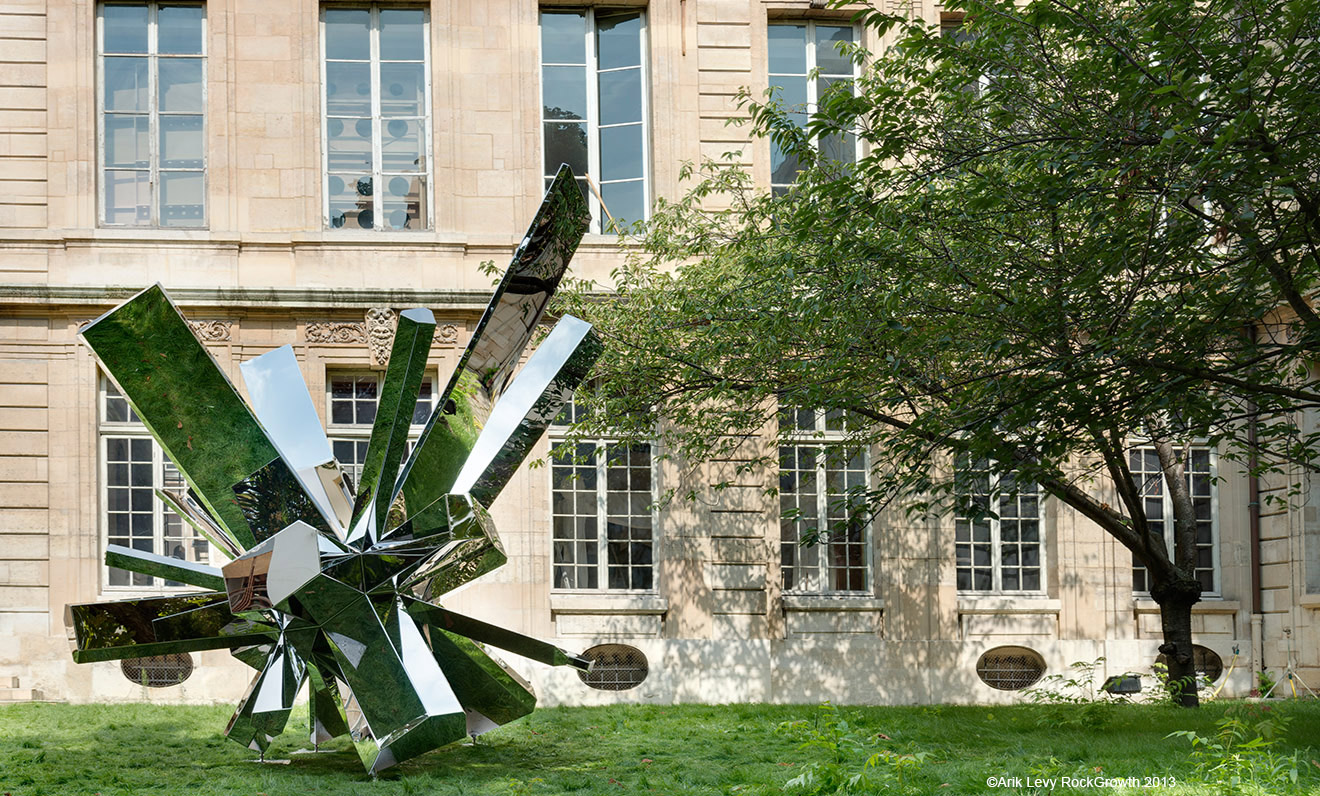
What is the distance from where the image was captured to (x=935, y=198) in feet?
28.3

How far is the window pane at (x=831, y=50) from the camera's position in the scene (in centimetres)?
1664

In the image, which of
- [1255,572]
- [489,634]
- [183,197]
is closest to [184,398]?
[489,634]

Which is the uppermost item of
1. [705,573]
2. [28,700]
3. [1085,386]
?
[1085,386]

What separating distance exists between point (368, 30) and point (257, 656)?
378 inches

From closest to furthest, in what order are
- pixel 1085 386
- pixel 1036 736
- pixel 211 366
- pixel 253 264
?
pixel 211 366 < pixel 1085 386 < pixel 1036 736 < pixel 253 264

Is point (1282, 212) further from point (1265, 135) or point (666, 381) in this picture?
point (666, 381)

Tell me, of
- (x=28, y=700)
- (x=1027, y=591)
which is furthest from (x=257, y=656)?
(x=1027, y=591)

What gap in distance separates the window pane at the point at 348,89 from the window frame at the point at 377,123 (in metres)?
0.05

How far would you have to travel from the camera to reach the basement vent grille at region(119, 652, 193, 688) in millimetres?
14469

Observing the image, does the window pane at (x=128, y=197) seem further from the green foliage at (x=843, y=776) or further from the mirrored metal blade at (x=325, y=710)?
the green foliage at (x=843, y=776)

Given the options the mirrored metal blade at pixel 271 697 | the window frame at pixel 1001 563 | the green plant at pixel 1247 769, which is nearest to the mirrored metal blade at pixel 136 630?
the mirrored metal blade at pixel 271 697

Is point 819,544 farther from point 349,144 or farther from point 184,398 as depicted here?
point 184,398

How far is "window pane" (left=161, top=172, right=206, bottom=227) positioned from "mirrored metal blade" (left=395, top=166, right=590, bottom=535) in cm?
848

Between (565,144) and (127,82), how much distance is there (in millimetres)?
5306
